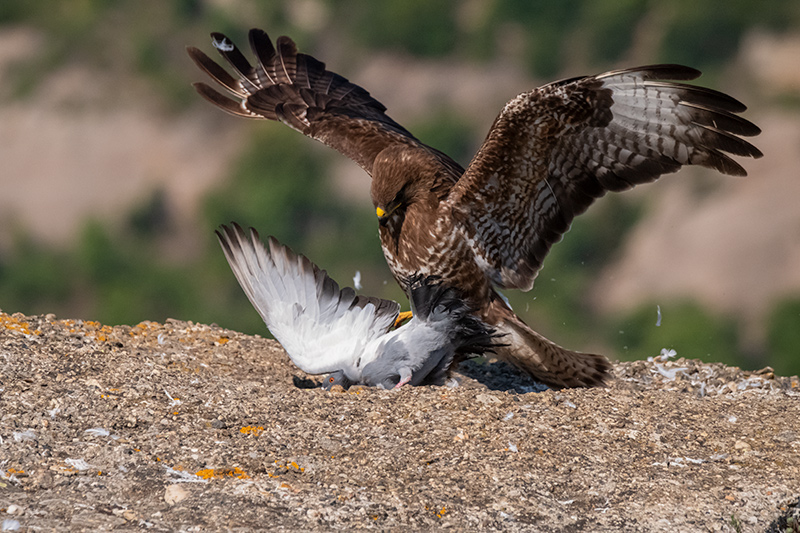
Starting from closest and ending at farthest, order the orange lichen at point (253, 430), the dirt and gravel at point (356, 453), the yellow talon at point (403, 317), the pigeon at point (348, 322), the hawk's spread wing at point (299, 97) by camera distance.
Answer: the dirt and gravel at point (356, 453) < the orange lichen at point (253, 430) < the pigeon at point (348, 322) < the yellow talon at point (403, 317) < the hawk's spread wing at point (299, 97)

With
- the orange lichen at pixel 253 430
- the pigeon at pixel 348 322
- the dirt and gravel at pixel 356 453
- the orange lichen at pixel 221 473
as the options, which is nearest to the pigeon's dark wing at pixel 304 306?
the pigeon at pixel 348 322

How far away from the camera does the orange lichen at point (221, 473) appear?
2.65 meters

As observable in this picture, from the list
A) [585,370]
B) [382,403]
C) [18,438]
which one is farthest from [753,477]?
[18,438]

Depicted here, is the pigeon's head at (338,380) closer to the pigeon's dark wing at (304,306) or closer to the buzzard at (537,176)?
the pigeon's dark wing at (304,306)

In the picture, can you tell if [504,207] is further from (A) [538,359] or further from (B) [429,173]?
(A) [538,359]

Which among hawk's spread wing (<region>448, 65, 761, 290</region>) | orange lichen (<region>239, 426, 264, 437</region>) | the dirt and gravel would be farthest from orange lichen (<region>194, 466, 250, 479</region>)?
hawk's spread wing (<region>448, 65, 761, 290</region>)

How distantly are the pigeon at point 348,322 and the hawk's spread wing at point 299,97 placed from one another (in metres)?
1.04

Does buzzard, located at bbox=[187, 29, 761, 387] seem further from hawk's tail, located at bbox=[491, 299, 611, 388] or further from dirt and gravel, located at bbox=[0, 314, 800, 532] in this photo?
dirt and gravel, located at bbox=[0, 314, 800, 532]

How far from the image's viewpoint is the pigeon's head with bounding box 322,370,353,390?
390cm

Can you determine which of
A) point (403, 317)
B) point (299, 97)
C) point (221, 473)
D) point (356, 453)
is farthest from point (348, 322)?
point (299, 97)

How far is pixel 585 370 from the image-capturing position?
3.93 metres

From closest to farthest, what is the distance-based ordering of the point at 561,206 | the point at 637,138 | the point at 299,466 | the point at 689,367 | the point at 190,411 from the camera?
1. the point at 299,466
2. the point at 190,411
3. the point at 637,138
4. the point at 561,206
5. the point at 689,367

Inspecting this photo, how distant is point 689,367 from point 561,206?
1.36 m

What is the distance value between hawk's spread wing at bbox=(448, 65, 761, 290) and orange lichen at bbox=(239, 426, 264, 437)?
1.52m
